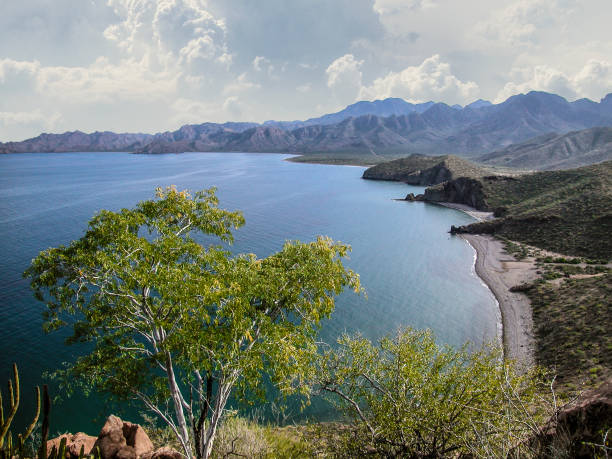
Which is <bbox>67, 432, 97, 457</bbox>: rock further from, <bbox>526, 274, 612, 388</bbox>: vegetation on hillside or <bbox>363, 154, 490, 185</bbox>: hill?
<bbox>363, 154, 490, 185</bbox>: hill

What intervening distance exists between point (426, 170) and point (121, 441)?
512 feet

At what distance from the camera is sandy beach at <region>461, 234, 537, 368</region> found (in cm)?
3256

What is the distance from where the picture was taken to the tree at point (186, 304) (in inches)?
396

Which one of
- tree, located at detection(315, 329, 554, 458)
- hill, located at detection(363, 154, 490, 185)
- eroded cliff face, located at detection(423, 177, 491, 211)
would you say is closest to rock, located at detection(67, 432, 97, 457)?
tree, located at detection(315, 329, 554, 458)

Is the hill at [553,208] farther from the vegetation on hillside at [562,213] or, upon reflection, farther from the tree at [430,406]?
the tree at [430,406]

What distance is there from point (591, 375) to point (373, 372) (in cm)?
2127

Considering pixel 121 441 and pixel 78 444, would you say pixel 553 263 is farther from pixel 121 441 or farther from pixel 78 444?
pixel 78 444

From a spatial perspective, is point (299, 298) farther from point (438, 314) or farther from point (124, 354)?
point (438, 314)

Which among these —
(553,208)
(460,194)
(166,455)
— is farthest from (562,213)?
(166,455)

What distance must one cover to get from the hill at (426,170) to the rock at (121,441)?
135 m

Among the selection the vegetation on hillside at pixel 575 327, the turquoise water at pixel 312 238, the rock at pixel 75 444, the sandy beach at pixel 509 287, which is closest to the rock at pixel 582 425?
the vegetation on hillside at pixel 575 327

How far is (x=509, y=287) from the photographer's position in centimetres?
4622

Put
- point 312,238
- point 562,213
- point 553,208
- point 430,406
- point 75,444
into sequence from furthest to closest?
point 553,208
point 312,238
point 562,213
point 75,444
point 430,406

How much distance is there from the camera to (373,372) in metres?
13.2
